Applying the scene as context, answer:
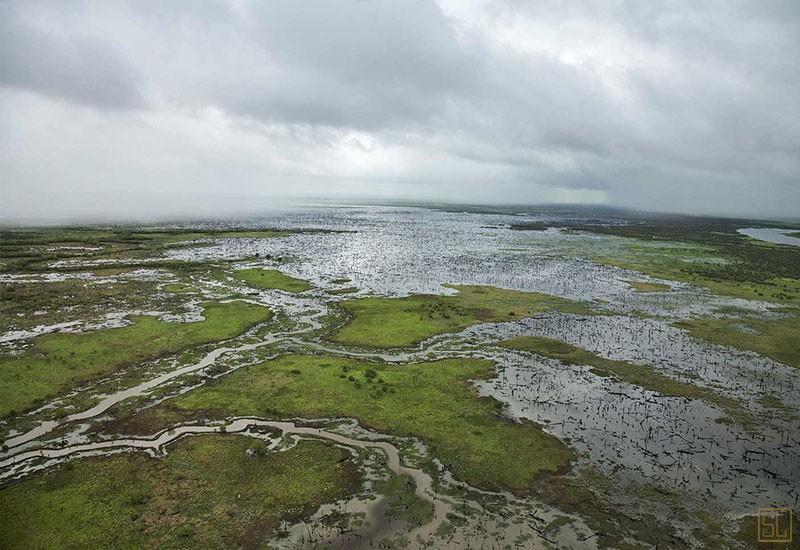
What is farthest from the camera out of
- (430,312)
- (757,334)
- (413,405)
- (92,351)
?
(430,312)

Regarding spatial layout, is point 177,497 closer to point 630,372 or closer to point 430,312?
point 630,372

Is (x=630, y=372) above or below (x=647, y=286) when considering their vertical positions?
below

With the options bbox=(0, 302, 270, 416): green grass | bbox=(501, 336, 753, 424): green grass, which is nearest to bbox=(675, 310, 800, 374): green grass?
bbox=(501, 336, 753, 424): green grass

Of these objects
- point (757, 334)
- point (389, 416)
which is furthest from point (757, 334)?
point (389, 416)

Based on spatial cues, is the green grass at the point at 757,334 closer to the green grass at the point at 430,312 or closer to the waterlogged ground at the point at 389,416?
the waterlogged ground at the point at 389,416

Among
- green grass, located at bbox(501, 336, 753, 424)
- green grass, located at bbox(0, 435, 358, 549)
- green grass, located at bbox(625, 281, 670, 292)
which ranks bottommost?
green grass, located at bbox(0, 435, 358, 549)

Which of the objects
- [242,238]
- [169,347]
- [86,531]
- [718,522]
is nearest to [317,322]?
[169,347]

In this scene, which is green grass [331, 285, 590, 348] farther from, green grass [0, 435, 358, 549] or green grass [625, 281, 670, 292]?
green grass [0, 435, 358, 549]
